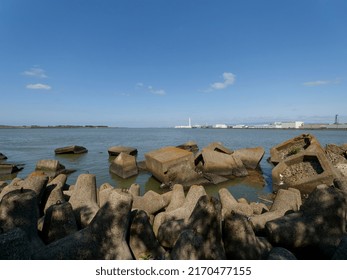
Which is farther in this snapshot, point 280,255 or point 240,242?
point 240,242

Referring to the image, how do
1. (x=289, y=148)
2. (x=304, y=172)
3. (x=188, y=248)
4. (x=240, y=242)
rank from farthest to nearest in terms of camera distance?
(x=289, y=148) < (x=304, y=172) < (x=240, y=242) < (x=188, y=248)

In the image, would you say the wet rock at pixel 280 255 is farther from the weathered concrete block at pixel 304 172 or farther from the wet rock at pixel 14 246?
the weathered concrete block at pixel 304 172

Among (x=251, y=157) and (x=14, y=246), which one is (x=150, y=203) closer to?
(x=14, y=246)

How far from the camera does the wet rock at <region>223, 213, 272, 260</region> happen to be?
3.47 metres

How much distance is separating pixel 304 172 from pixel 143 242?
10.6m

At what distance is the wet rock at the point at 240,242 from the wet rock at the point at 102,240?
A: 1.53 meters

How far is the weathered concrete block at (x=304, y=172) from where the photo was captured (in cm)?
1012

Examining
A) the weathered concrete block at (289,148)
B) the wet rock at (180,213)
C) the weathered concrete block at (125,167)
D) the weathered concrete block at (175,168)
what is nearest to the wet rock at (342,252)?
the wet rock at (180,213)

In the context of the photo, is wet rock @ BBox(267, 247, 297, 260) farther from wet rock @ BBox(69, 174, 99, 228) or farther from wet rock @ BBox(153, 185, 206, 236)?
wet rock @ BBox(69, 174, 99, 228)

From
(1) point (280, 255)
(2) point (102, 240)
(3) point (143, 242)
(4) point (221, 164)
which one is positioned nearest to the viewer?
(1) point (280, 255)

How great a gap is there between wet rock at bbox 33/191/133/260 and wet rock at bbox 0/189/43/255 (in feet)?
2.03

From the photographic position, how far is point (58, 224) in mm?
3926

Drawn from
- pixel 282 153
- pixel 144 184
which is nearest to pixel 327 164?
pixel 282 153

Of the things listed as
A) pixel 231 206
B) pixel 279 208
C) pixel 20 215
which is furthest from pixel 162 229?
pixel 279 208
